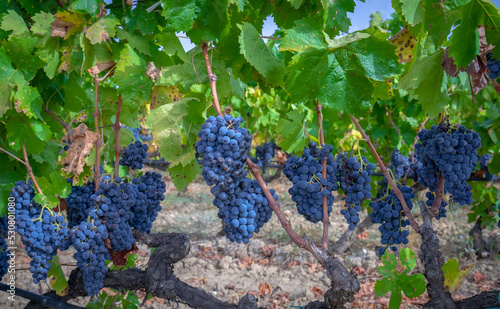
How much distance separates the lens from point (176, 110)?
1480 mm

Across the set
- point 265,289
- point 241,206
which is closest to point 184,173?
point 241,206

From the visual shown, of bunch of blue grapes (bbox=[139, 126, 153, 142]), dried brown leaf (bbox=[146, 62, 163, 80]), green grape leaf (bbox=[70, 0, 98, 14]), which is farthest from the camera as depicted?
bunch of blue grapes (bbox=[139, 126, 153, 142])

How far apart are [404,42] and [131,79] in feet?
4.53

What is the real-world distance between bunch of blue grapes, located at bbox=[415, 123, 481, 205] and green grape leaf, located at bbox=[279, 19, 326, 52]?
86 centimetres

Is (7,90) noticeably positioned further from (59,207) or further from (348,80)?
(348,80)

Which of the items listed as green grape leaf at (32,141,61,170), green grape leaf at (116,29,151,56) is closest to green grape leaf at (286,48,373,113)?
green grape leaf at (116,29,151,56)

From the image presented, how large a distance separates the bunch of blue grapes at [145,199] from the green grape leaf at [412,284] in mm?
1423

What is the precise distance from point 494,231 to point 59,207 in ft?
20.9

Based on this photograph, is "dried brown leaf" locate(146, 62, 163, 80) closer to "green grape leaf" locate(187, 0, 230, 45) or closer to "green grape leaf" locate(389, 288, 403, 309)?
"green grape leaf" locate(187, 0, 230, 45)

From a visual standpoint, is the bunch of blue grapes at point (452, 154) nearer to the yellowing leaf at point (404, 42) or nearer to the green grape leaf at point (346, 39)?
the yellowing leaf at point (404, 42)

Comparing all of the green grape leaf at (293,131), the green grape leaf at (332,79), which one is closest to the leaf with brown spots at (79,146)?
the green grape leaf at (293,131)

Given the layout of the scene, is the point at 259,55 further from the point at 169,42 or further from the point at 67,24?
the point at 67,24

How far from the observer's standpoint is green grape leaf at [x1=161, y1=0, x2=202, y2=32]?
4.26 feet

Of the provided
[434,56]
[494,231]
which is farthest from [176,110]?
[494,231]
